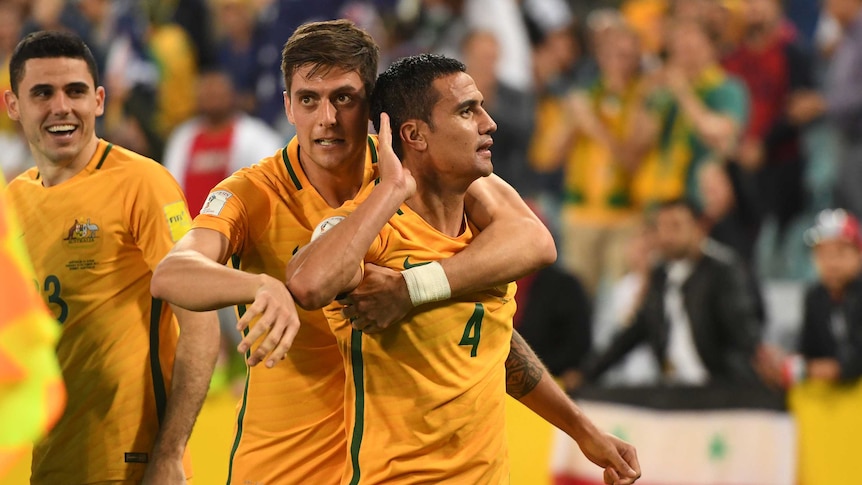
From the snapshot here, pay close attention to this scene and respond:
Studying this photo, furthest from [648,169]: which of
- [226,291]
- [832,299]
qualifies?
[226,291]

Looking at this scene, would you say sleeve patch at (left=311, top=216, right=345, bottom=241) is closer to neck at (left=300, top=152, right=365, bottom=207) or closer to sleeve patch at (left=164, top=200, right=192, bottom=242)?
neck at (left=300, top=152, right=365, bottom=207)

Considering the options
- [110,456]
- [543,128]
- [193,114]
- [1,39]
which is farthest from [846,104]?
[1,39]

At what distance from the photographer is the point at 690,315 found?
26.2ft

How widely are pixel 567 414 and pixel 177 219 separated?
1496 mm

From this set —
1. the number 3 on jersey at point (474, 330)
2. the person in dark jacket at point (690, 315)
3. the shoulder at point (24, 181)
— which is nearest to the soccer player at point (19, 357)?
the number 3 on jersey at point (474, 330)

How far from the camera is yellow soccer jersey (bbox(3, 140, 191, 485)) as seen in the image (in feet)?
14.0

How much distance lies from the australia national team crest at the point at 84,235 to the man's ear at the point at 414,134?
3.94ft

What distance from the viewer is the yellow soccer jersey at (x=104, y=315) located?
4254 millimetres

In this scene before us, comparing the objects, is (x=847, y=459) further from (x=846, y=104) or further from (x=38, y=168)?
(x=38, y=168)

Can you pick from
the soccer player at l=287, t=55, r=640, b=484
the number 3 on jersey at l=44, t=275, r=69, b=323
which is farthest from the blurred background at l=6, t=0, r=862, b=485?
the soccer player at l=287, t=55, r=640, b=484

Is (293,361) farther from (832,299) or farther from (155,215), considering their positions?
(832,299)

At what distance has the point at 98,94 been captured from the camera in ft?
14.9

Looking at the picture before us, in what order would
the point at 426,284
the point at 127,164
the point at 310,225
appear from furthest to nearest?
the point at 127,164 < the point at 310,225 < the point at 426,284

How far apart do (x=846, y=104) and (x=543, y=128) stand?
8.22 ft
